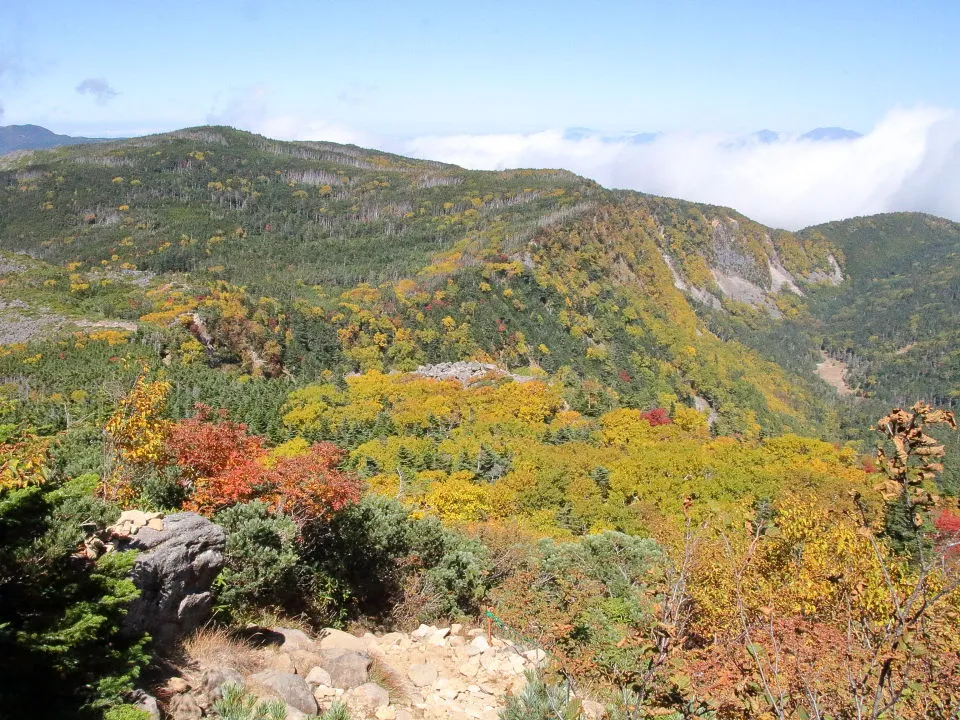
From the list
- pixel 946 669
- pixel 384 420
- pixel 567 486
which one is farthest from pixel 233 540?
pixel 384 420

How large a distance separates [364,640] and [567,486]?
29714mm

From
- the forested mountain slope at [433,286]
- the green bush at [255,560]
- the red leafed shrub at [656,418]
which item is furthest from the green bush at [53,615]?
the forested mountain slope at [433,286]

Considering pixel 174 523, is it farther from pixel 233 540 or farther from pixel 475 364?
pixel 475 364

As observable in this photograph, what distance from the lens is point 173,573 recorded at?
512 inches

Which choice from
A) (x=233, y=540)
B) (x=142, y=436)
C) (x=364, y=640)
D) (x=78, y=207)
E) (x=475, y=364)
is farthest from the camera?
(x=78, y=207)

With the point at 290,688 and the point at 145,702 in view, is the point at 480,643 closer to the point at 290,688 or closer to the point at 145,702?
the point at 290,688

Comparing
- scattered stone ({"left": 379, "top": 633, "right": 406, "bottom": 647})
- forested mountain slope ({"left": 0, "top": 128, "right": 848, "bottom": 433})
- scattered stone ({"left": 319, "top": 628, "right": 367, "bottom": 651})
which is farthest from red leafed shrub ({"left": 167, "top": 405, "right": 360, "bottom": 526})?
forested mountain slope ({"left": 0, "top": 128, "right": 848, "bottom": 433})

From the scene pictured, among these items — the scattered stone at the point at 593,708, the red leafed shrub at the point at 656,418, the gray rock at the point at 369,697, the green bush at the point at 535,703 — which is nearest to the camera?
the green bush at the point at 535,703

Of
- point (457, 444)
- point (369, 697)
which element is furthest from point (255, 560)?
point (457, 444)

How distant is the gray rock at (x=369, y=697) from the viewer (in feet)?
43.3

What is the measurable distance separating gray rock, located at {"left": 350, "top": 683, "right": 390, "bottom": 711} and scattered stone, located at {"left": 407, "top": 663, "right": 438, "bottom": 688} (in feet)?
5.03

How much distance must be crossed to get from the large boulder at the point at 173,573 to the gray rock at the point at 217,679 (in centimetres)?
144

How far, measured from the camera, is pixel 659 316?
144 m

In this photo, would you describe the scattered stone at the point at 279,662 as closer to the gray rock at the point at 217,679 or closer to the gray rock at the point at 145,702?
the gray rock at the point at 217,679
